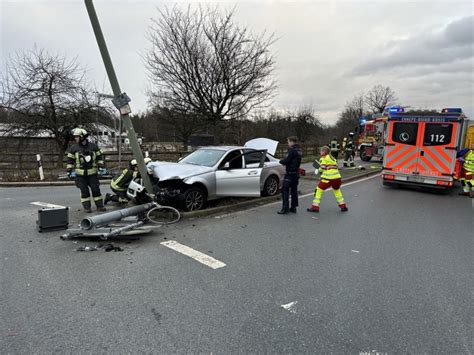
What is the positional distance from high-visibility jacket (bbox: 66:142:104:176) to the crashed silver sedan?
95 centimetres

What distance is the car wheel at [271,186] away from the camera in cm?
874

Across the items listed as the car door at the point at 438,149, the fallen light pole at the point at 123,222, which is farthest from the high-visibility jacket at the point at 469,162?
the fallen light pole at the point at 123,222

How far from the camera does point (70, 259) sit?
4.21 m

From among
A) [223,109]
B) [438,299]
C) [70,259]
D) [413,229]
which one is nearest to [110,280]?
[70,259]

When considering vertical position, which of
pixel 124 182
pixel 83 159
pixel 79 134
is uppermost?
pixel 79 134

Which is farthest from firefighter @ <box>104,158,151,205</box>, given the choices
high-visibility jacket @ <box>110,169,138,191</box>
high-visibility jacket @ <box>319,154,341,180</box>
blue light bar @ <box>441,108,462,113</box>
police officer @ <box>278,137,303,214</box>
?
blue light bar @ <box>441,108,462,113</box>

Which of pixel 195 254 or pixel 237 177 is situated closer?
pixel 195 254

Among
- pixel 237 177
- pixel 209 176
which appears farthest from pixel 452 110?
pixel 209 176

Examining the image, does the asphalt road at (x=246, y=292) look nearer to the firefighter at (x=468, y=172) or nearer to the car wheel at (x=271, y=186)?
the car wheel at (x=271, y=186)

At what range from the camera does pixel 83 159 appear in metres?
6.67

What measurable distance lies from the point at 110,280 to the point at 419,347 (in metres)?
3.19

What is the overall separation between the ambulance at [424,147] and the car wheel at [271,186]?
4713 millimetres

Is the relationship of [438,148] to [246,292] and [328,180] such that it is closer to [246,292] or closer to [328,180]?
[328,180]

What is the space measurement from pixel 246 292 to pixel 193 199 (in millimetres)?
3586
